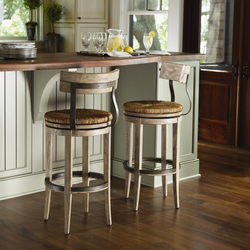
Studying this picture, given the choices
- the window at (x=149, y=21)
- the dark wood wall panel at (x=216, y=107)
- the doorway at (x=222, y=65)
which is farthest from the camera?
the window at (x=149, y=21)

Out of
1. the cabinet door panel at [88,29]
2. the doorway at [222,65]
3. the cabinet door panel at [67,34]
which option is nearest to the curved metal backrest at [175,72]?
the doorway at [222,65]

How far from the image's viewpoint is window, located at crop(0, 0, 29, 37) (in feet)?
20.5

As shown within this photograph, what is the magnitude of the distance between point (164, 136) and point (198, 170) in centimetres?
92

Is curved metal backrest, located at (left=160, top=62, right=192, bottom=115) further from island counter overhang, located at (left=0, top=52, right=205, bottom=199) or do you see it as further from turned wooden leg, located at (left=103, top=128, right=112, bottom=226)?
turned wooden leg, located at (left=103, top=128, right=112, bottom=226)

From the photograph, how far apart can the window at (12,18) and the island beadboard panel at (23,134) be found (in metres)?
3.06

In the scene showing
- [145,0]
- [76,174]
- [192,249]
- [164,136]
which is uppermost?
[145,0]

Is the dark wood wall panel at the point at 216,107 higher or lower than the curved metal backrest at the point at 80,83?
lower

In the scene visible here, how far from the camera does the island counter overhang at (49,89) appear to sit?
311 centimetres

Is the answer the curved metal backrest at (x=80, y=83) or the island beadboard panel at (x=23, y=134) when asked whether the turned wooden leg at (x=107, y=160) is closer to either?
the curved metal backrest at (x=80, y=83)

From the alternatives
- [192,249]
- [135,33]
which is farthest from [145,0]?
[192,249]

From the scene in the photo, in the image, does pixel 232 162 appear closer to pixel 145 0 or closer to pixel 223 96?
pixel 223 96

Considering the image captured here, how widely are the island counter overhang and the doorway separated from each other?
138 centimetres

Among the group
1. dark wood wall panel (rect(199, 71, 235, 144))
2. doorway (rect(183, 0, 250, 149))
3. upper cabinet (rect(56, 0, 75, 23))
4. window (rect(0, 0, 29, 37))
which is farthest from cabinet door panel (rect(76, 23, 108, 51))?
dark wood wall panel (rect(199, 71, 235, 144))

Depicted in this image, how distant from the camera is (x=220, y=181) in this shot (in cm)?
398
